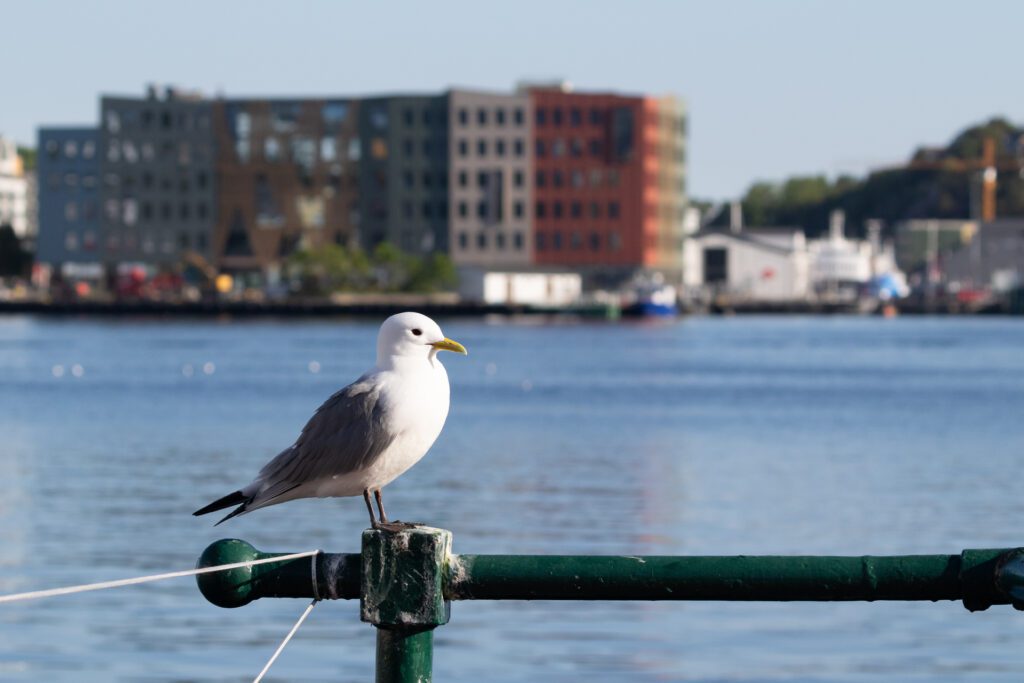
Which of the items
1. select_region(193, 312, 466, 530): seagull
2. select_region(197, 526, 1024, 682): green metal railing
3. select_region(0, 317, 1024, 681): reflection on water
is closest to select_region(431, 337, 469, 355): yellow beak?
select_region(193, 312, 466, 530): seagull

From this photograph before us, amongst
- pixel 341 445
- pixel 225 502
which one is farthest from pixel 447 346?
pixel 225 502

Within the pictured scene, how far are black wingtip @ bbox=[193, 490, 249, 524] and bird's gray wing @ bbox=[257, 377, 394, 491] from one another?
18cm

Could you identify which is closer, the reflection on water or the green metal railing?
the green metal railing

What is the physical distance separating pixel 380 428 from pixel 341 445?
0.17 m

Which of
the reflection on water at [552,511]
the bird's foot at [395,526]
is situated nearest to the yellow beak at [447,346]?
the bird's foot at [395,526]

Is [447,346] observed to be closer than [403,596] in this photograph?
No

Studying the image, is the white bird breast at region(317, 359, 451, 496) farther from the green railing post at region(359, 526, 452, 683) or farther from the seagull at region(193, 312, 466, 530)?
the green railing post at region(359, 526, 452, 683)

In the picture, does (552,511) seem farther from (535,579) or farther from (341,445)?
(535,579)

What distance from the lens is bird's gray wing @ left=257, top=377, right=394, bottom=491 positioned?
679 centimetres

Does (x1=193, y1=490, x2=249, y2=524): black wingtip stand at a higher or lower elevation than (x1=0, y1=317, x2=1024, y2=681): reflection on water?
higher

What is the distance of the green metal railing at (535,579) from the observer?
18.7ft

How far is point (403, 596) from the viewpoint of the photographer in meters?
5.73

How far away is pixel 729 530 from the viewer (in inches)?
1375

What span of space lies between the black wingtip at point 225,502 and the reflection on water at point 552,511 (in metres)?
13.6
